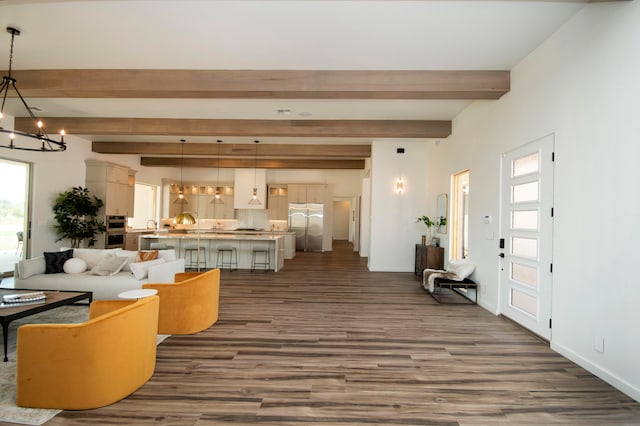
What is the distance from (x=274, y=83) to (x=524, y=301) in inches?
171

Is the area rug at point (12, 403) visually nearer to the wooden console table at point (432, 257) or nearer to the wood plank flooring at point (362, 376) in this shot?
the wood plank flooring at point (362, 376)

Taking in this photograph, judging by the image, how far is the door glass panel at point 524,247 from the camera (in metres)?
3.82

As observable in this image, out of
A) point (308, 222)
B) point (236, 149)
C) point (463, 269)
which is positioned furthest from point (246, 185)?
point (463, 269)

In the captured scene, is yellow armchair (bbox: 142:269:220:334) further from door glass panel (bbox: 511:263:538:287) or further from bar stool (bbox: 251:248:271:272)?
bar stool (bbox: 251:248:271:272)

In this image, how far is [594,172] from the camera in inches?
115

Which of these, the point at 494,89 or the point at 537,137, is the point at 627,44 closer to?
the point at 537,137

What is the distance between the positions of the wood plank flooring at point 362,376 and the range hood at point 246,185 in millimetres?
7328

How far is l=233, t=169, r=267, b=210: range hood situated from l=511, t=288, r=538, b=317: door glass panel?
8822 millimetres

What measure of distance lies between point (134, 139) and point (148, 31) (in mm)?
6077

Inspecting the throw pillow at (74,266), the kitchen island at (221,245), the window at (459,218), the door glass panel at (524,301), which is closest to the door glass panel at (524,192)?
the door glass panel at (524,301)

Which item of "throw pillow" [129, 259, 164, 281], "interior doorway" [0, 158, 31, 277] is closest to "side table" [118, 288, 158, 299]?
"throw pillow" [129, 259, 164, 281]

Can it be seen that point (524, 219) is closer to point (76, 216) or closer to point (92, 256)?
point (92, 256)

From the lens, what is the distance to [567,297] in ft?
10.6

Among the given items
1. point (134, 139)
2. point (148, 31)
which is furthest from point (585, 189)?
point (134, 139)
